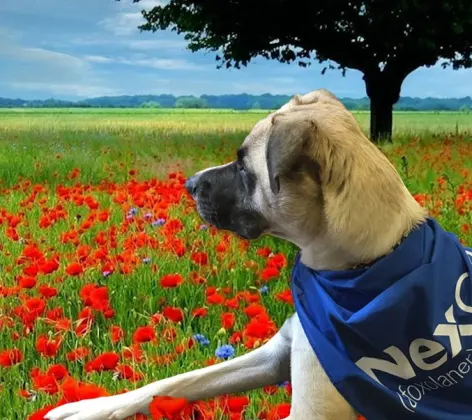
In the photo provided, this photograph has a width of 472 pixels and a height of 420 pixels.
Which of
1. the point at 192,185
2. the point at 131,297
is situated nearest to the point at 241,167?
the point at 192,185

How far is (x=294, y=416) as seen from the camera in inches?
118

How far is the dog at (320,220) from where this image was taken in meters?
2.95

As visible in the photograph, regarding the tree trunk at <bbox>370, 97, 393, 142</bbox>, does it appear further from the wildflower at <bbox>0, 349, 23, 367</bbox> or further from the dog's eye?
the wildflower at <bbox>0, 349, 23, 367</bbox>

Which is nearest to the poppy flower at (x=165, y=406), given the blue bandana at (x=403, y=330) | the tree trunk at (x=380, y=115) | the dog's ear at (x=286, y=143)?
the blue bandana at (x=403, y=330)

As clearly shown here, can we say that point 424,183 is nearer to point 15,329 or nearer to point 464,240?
point 464,240

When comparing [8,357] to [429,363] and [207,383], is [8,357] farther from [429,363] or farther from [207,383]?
[429,363]

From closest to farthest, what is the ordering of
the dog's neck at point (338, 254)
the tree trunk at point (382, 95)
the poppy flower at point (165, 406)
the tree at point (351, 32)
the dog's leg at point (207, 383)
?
the poppy flower at point (165, 406)
the dog's neck at point (338, 254)
the dog's leg at point (207, 383)
the tree at point (351, 32)
the tree trunk at point (382, 95)

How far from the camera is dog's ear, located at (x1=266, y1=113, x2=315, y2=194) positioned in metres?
2.88

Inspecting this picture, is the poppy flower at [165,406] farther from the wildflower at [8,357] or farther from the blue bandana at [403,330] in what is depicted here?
the wildflower at [8,357]

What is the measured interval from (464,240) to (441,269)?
319cm

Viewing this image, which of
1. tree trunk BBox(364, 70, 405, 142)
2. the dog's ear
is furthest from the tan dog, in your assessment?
tree trunk BBox(364, 70, 405, 142)

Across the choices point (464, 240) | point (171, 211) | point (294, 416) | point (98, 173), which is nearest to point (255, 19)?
point (98, 173)

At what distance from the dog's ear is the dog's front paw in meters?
1.29

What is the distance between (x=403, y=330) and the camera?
3.04 meters
